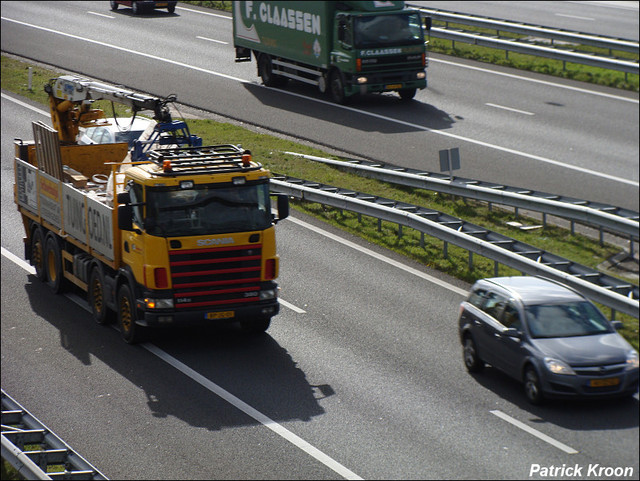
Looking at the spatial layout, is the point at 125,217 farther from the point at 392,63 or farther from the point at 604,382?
the point at 392,63

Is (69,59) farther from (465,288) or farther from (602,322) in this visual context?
(602,322)

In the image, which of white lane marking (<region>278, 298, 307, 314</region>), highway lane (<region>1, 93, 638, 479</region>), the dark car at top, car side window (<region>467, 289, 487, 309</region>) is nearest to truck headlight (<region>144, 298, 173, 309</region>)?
highway lane (<region>1, 93, 638, 479</region>)

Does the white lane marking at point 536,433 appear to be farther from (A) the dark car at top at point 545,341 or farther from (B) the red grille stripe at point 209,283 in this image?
(B) the red grille stripe at point 209,283

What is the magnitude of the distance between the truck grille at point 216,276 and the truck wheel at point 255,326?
90 cm

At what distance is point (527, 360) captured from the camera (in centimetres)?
1396

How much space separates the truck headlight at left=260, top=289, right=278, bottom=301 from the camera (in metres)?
16.0

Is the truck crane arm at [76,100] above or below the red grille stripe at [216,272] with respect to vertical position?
above

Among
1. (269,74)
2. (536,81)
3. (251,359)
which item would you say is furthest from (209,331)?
(536,81)

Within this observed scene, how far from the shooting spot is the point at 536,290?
1517 cm

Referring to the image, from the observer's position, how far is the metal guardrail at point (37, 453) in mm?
10773

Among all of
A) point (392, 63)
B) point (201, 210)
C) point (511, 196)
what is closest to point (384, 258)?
point (511, 196)

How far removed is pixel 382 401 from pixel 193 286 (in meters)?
3.43

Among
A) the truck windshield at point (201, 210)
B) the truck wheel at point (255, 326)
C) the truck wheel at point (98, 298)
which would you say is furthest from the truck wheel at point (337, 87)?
the truck windshield at point (201, 210)

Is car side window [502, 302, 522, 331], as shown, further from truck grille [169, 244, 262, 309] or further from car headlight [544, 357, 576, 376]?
truck grille [169, 244, 262, 309]
